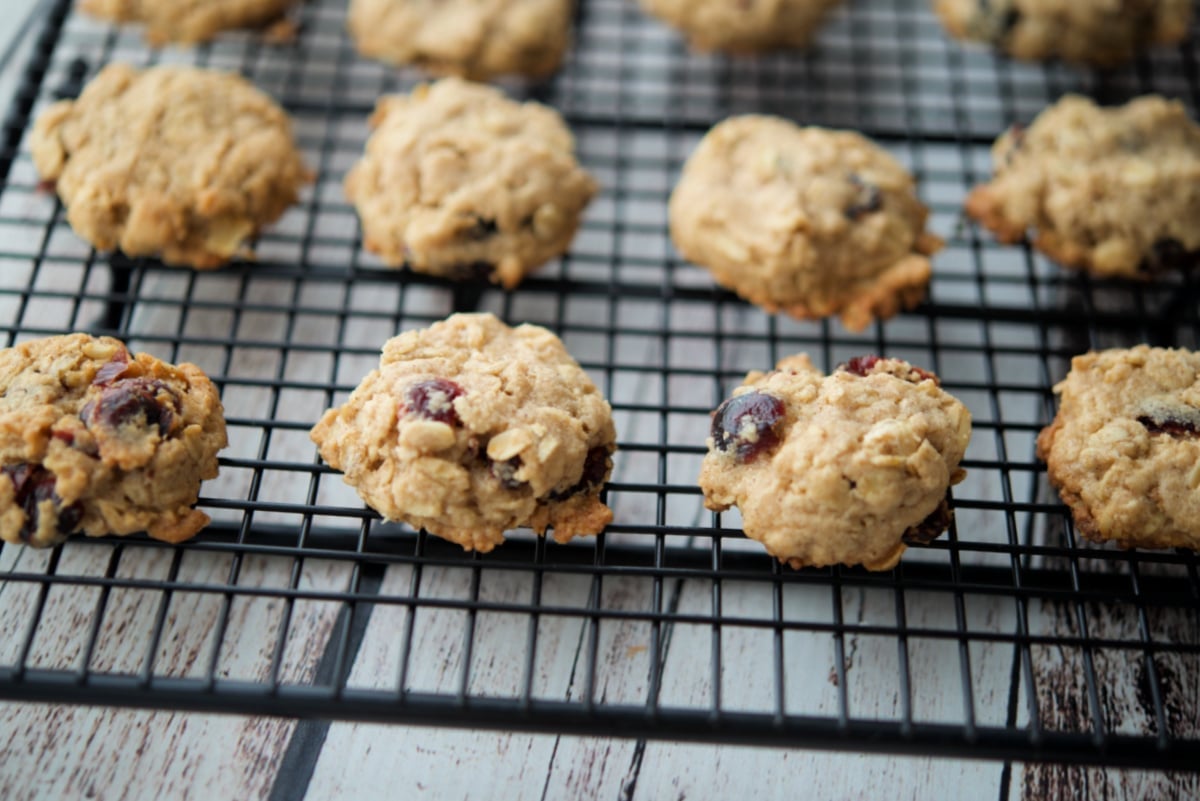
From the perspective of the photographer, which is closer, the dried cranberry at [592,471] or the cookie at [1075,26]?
the dried cranberry at [592,471]

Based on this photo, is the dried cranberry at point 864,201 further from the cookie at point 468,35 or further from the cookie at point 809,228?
the cookie at point 468,35

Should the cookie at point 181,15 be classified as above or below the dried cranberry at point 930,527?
above

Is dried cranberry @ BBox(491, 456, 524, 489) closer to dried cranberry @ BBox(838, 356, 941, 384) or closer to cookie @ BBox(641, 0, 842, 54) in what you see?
dried cranberry @ BBox(838, 356, 941, 384)

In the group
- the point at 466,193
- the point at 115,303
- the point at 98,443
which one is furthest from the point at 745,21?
Result: the point at 98,443

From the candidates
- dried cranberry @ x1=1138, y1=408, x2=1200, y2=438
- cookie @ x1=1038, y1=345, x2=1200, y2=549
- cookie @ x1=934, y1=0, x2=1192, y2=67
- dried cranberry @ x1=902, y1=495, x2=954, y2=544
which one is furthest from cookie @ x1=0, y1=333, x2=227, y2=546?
cookie @ x1=934, y1=0, x2=1192, y2=67

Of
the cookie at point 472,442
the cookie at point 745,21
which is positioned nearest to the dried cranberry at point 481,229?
the cookie at point 472,442

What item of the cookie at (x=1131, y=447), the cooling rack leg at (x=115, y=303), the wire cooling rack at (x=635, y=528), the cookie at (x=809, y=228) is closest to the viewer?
the wire cooling rack at (x=635, y=528)

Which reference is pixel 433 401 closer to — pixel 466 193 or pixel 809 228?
pixel 466 193
